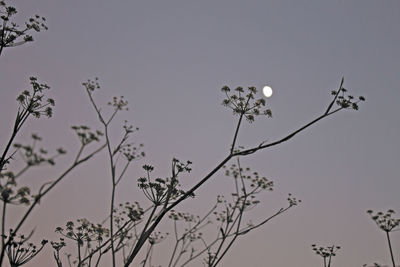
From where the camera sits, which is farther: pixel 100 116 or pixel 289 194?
pixel 289 194

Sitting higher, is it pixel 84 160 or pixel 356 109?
pixel 356 109

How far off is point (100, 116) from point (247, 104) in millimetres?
3797

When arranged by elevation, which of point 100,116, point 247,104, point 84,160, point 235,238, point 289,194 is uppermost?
point 289,194

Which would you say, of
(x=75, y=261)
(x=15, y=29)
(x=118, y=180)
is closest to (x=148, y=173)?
(x=118, y=180)

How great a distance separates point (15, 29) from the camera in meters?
10.2

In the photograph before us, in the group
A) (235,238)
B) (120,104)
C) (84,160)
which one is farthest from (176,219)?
(84,160)

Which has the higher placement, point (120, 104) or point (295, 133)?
point (120, 104)

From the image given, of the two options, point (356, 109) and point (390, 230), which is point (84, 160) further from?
point (390, 230)

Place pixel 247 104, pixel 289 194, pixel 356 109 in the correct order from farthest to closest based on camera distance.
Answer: pixel 289 194 < pixel 247 104 < pixel 356 109

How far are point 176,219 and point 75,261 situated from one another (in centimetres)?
455

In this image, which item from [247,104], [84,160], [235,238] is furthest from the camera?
[235,238]

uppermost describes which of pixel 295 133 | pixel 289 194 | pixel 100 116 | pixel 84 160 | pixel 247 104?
pixel 289 194

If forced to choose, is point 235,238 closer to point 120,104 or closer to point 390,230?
point 120,104

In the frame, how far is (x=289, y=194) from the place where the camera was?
15.9m
